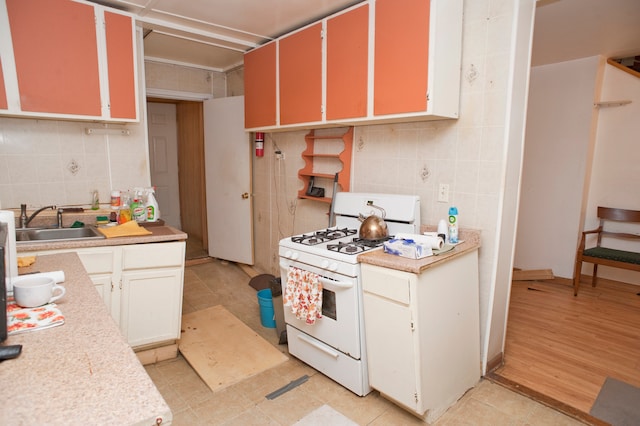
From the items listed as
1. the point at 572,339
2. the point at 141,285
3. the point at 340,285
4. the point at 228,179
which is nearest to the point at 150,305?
the point at 141,285

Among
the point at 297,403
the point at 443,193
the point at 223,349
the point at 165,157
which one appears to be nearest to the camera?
the point at 297,403

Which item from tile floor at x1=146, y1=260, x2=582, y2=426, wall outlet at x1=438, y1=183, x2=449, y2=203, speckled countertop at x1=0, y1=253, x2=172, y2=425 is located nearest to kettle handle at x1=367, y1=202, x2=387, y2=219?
Answer: wall outlet at x1=438, y1=183, x2=449, y2=203

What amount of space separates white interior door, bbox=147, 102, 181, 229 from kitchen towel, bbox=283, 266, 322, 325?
3.82 metres

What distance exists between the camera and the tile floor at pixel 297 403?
1906mm

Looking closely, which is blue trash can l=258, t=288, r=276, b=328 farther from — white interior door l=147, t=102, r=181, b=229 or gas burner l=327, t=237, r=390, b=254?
white interior door l=147, t=102, r=181, b=229

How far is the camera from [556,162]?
4.05m

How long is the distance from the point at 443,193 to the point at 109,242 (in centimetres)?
209

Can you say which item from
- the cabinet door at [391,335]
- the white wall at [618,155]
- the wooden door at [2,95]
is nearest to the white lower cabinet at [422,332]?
the cabinet door at [391,335]

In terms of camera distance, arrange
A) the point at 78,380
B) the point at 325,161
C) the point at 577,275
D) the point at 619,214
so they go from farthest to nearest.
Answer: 1. the point at 619,214
2. the point at 577,275
3. the point at 325,161
4. the point at 78,380

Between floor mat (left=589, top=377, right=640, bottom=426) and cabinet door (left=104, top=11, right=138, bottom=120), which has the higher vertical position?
cabinet door (left=104, top=11, right=138, bottom=120)

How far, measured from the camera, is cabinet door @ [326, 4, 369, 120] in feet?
7.52

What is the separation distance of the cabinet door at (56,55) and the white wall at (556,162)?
434 cm

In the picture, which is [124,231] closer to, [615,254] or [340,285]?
[340,285]

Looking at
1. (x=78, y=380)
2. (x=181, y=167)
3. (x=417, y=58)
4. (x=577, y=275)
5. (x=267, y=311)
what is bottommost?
(x=267, y=311)
